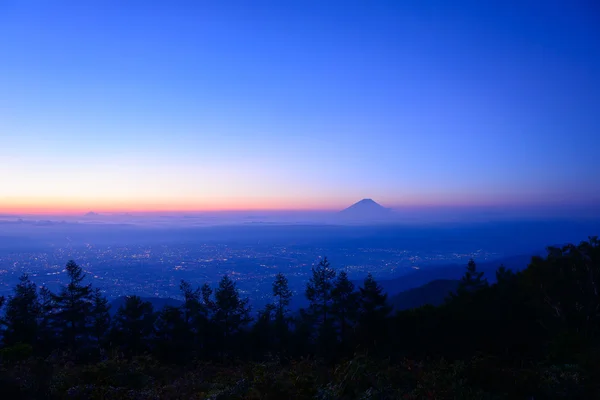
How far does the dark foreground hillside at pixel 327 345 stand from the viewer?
6.23 meters

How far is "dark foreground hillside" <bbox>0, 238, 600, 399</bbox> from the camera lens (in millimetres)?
6230

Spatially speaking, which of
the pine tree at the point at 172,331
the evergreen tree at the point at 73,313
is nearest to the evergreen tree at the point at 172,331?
the pine tree at the point at 172,331

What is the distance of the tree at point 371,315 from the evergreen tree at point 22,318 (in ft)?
62.8

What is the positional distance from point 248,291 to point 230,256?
6676 centimetres

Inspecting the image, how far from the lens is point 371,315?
19.1m

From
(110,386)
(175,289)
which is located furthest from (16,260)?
(110,386)

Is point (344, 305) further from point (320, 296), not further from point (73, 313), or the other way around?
point (73, 313)

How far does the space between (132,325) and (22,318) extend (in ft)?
24.7

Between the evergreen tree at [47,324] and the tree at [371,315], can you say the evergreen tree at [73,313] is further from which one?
the tree at [371,315]

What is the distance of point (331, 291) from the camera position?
22.5m

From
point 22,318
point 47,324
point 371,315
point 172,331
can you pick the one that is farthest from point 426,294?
point 22,318

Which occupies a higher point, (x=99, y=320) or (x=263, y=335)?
(x=99, y=320)

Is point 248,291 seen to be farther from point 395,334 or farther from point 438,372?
point 438,372

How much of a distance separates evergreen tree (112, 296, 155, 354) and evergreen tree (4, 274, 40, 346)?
464 cm
